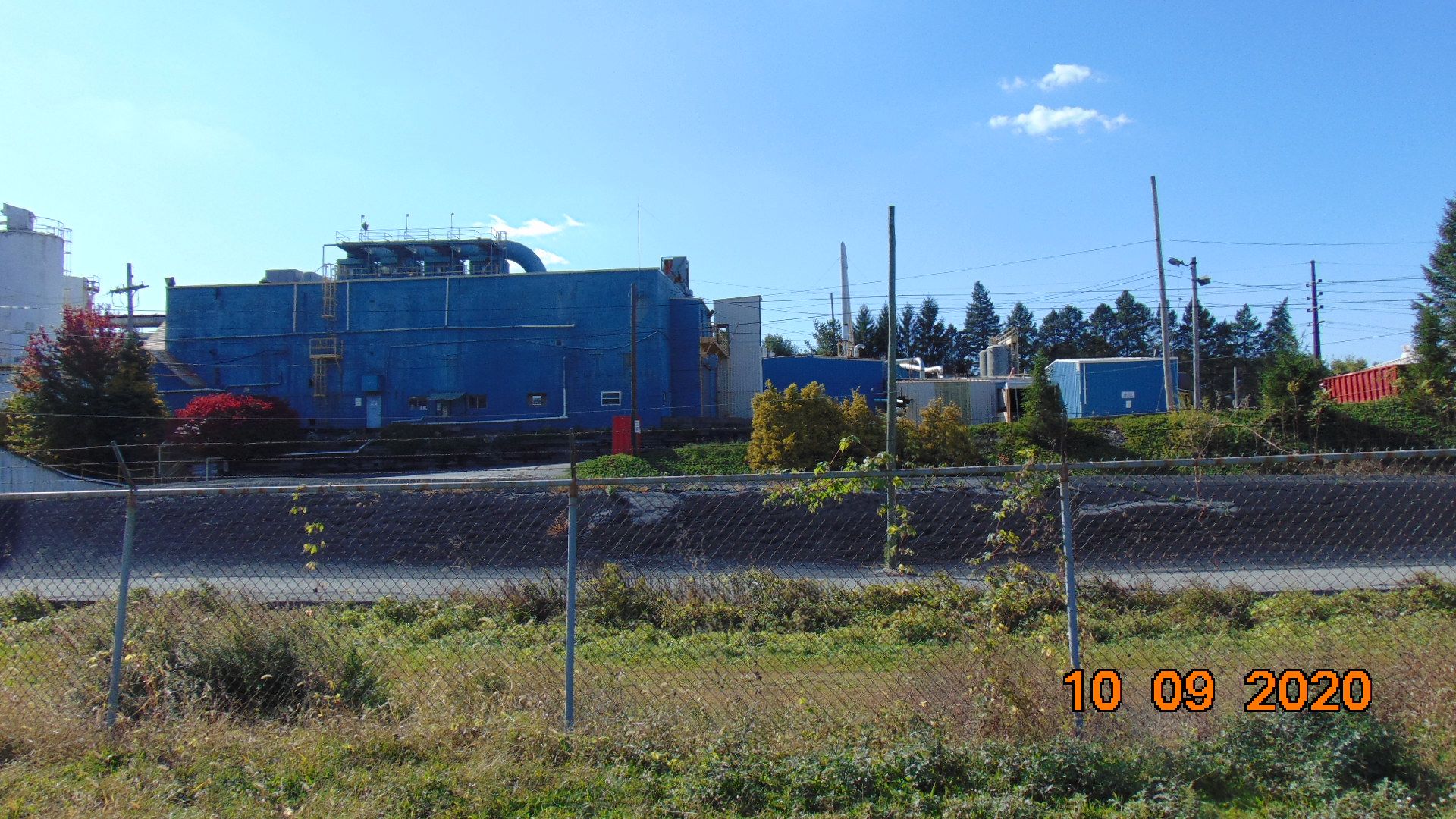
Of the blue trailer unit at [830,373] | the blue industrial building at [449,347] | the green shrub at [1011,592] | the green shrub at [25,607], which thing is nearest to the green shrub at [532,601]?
the green shrub at [25,607]

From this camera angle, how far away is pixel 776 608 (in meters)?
9.31

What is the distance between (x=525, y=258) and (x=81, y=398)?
2472cm

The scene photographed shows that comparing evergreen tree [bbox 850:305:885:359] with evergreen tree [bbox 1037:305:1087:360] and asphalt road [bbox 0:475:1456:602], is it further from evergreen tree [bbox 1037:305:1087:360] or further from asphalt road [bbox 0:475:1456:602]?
asphalt road [bbox 0:475:1456:602]

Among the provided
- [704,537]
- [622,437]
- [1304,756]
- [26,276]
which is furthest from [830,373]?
[26,276]

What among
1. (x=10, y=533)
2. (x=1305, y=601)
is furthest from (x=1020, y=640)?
(x=10, y=533)

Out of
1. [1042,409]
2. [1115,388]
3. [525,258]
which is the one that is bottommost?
[1042,409]

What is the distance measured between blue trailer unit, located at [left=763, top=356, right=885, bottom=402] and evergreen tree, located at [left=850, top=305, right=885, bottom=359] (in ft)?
86.4

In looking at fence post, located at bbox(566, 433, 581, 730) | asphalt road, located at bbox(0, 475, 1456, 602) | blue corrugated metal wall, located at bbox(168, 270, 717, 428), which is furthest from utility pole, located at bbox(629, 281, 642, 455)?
fence post, located at bbox(566, 433, 581, 730)

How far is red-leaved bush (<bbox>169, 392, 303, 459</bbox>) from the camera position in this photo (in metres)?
30.1

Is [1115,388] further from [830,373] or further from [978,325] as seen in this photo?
[978,325]

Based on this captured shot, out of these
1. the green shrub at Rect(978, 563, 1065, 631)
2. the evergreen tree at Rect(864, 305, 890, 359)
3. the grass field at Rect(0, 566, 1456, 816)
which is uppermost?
the evergreen tree at Rect(864, 305, 890, 359)

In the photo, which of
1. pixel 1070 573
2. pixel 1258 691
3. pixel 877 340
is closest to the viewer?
pixel 1070 573

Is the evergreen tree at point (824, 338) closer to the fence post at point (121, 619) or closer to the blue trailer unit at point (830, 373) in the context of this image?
the blue trailer unit at point (830, 373)

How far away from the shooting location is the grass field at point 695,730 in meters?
4.07
